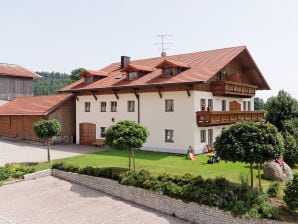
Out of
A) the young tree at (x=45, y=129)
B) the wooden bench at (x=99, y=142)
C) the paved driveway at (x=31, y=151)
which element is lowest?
the paved driveway at (x=31, y=151)

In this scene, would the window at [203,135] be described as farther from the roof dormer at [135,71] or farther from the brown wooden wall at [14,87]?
the brown wooden wall at [14,87]

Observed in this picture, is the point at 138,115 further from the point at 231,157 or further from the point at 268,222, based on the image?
the point at 268,222

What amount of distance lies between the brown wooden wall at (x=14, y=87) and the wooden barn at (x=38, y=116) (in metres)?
5.95

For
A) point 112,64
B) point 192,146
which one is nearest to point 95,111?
point 112,64

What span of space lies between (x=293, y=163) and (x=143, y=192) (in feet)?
40.0

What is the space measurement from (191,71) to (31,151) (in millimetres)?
17050

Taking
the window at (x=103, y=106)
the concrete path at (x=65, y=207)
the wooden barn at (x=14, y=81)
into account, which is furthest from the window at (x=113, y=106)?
the wooden barn at (x=14, y=81)

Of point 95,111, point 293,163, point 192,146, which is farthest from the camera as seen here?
point 95,111

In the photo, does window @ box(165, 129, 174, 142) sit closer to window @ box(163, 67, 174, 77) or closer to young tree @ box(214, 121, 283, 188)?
window @ box(163, 67, 174, 77)

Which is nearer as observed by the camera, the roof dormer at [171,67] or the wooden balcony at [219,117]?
the wooden balcony at [219,117]

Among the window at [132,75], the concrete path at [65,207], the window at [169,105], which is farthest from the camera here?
the window at [132,75]

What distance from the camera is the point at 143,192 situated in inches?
603

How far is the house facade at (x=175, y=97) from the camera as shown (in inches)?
1003

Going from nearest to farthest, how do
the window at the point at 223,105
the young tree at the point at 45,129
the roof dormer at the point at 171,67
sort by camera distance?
the young tree at the point at 45,129 < the roof dormer at the point at 171,67 < the window at the point at 223,105
